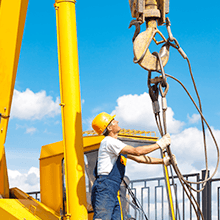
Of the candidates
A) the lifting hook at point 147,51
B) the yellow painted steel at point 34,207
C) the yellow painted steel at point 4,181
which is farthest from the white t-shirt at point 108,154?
the yellow painted steel at point 4,181

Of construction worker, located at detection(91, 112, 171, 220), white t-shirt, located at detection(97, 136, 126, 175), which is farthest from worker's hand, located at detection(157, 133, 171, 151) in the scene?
white t-shirt, located at detection(97, 136, 126, 175)

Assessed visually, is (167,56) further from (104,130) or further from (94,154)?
(94,154)

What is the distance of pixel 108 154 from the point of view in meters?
4.37

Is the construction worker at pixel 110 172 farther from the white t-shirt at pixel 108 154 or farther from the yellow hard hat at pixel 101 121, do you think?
the yellow hard hat at pixel 101 121

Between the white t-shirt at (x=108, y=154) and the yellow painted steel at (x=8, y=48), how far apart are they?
154cm

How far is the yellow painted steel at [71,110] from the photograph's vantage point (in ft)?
15.1

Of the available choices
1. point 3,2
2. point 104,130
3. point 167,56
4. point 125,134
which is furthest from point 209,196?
point 3,2

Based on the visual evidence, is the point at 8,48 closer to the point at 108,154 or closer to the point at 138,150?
the point at 108,154

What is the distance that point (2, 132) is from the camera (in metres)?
5.10

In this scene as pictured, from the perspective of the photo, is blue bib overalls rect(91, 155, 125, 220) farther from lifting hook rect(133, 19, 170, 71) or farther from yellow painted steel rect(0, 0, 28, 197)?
yellow painted steel rect(0, 0, 28, 197)

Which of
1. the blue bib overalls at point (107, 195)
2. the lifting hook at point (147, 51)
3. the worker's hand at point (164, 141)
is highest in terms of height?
the lifting hook at point (147, 51)

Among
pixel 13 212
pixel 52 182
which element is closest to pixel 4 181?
pixel 52 182

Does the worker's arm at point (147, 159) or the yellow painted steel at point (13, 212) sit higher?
the worker's arm at point (147, 159)

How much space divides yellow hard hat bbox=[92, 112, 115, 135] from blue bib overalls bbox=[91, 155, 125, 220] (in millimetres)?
499
